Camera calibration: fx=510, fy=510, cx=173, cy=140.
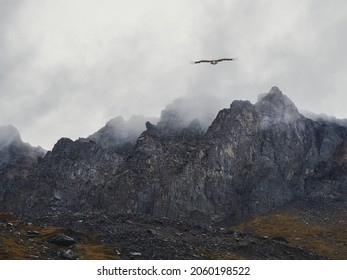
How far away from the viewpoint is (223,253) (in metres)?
110

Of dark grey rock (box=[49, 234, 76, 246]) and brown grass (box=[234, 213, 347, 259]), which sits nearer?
dark grey rock (box=[49, 234, 76, 246])

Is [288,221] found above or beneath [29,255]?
above

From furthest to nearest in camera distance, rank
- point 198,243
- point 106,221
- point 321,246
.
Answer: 1. point 321,246
2. point 106,221
3. point 198,243

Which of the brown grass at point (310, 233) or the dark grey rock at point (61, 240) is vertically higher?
the brown grass at point (310, 233)

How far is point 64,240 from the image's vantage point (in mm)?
97750

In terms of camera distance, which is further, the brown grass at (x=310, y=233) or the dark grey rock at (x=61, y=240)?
the brown grass at (x=310, y=233)

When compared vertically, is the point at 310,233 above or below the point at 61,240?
above

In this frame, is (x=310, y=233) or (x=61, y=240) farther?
(x=310, y=233)

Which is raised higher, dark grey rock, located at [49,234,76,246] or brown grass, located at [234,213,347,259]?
brown grass, located at [234,213,347,259]
